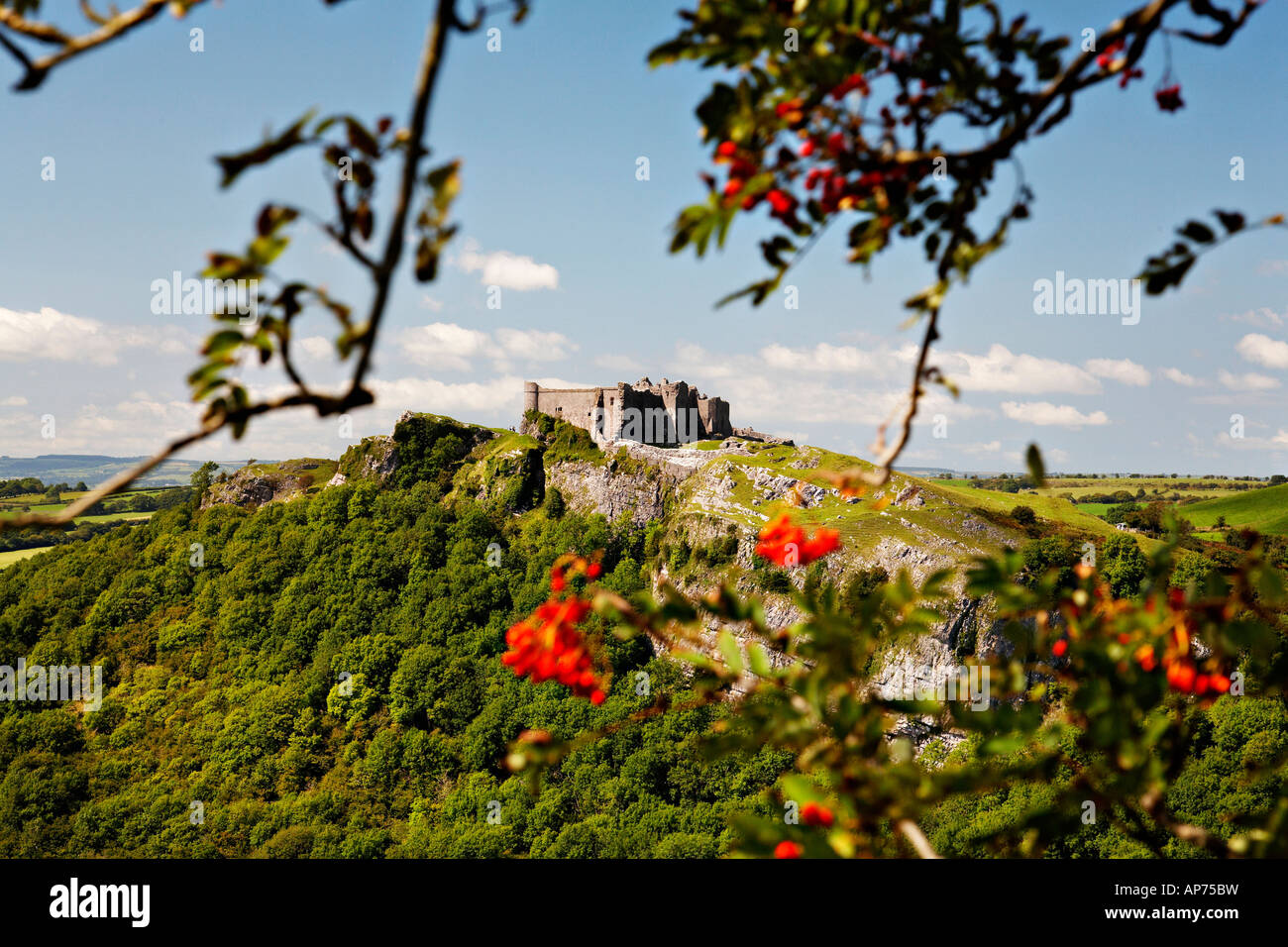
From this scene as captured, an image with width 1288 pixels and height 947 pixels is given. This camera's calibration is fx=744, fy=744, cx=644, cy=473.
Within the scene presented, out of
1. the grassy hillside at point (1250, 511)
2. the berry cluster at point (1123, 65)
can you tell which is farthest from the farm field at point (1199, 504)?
the berry cluster at point (1123, 65)

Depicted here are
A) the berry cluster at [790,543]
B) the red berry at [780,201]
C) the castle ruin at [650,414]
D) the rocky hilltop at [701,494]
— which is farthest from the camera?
the castle ruin at [650,414]

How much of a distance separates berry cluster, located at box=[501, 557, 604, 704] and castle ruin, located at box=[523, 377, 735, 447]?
51.9 m

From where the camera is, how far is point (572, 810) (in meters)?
38.2

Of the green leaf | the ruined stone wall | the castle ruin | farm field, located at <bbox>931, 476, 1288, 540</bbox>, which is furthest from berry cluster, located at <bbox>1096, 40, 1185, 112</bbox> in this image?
the ruined stone wall

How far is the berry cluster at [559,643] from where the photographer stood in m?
2.05

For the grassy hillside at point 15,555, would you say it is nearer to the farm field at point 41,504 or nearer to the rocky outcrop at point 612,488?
the farm field at point 41,504

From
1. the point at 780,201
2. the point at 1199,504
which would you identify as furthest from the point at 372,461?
the point at 1199,504

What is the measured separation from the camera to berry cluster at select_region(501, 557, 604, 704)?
6.72ft

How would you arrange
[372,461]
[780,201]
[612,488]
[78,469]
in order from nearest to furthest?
[780,201] → [612,488] → [372,461] → [78,469]

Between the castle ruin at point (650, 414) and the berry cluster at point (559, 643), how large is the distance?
51879 mm

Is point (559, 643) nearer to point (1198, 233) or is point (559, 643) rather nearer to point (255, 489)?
point (1198, 233)

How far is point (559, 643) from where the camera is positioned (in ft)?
6.84

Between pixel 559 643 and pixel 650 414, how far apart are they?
2095 inches
